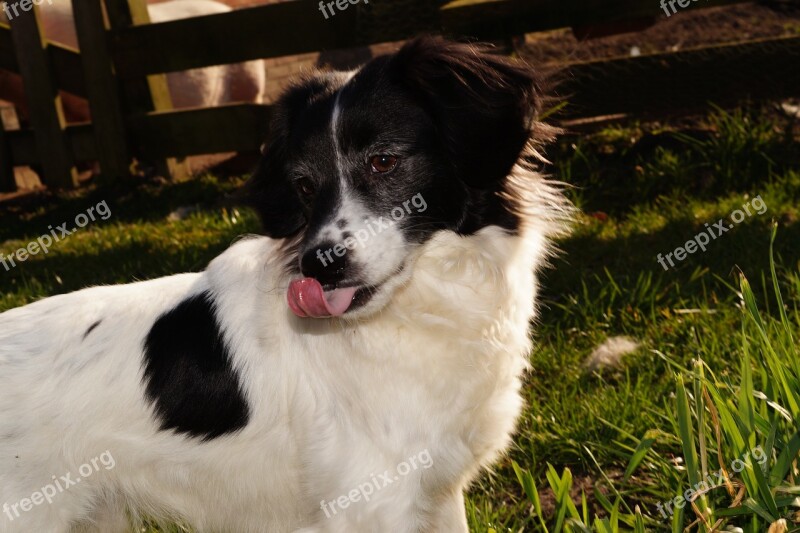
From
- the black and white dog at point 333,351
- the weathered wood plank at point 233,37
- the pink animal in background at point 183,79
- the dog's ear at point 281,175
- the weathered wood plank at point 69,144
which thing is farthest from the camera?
the pink animal in background at point 183,79

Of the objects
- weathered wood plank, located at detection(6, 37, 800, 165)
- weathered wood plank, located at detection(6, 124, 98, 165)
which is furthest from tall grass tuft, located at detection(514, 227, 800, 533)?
weathered wood plank, located at detection(6, 124, 98, 165)

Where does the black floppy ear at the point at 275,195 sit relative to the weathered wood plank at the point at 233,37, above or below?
above

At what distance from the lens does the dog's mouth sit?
2426 mm

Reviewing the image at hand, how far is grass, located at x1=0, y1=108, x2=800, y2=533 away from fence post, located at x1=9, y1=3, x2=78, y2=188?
1.32 ft

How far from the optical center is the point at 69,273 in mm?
5312

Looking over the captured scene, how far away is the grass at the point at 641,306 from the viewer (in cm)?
235

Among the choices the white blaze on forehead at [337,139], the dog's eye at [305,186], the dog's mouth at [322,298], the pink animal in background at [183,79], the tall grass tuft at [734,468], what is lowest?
the pink animal in background at [183,79]

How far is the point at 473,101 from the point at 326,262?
72cm

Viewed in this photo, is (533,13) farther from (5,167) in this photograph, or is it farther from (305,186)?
(5,167)

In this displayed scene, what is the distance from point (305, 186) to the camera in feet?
9.05

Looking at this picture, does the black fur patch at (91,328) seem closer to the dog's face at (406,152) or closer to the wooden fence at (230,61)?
the dog's face at (406,152)

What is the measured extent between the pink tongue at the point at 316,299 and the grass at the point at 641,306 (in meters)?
0.71

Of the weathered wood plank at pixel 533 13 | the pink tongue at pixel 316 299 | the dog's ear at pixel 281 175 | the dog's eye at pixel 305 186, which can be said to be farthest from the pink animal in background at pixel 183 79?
the pink tongue at pixel 316 299

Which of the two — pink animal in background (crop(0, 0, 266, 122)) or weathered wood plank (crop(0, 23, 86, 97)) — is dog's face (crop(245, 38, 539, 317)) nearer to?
weathered wood plank (crop(0, 23, 86, 97))
